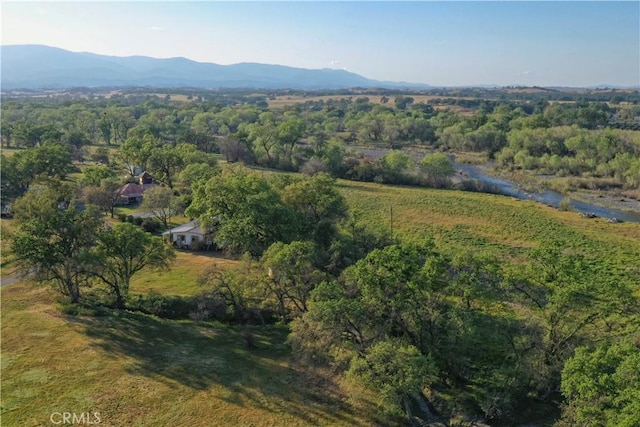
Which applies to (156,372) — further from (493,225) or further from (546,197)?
(546,197)

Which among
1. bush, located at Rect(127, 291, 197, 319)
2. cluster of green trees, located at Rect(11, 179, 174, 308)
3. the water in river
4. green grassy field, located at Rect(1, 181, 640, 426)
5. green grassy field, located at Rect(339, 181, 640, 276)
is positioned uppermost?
cluster of green trees, located at Rect(11, 179, 174, 308)

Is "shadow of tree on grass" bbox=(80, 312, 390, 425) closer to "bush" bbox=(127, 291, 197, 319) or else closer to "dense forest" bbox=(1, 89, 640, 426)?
"bush" bbox=(127, 291, 197, 319)

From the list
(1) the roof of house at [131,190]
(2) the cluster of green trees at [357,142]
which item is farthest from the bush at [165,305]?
(2) the cluster of green trees at [357,142]

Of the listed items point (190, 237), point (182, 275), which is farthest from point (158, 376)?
point (190, 237)

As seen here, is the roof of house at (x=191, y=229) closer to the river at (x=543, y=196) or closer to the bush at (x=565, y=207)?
the bush at (x=565, y=207)

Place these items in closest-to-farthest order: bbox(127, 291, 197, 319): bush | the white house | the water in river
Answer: bbox(127, 291, 197, 319): bush → the white house → the water in river

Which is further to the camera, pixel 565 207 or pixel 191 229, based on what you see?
pixel 565 207

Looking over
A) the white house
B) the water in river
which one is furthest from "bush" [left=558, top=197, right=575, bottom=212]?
the white house
